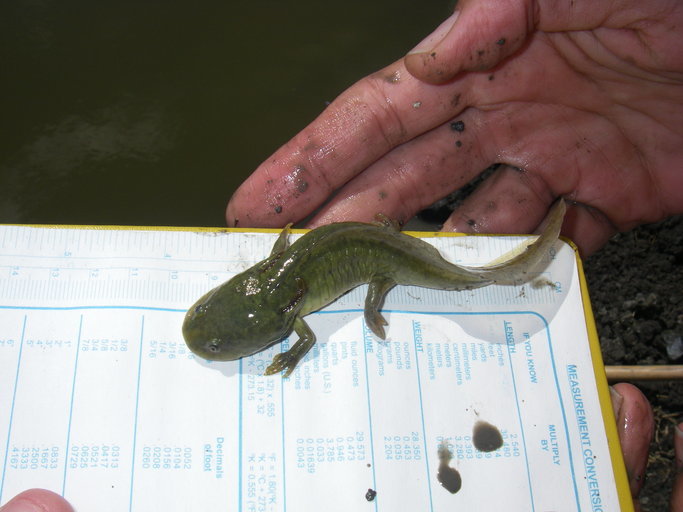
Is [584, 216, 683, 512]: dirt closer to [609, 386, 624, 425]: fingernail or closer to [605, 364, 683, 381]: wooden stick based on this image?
[605, 364, 683, 381]: wooden stick

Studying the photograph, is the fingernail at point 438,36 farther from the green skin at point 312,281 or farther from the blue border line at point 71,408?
the blue border line at point 71,408

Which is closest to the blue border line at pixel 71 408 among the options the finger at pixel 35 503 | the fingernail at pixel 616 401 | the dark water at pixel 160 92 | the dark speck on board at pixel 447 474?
the finger at pixel 35 503

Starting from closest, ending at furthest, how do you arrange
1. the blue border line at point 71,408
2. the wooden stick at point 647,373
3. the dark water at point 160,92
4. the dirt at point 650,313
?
the blue border line at point 71,408, the wooden stick at point 647,373, the dirt at point 650,313, the dark water at point 160,92

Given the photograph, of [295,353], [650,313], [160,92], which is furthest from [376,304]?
[160,92]

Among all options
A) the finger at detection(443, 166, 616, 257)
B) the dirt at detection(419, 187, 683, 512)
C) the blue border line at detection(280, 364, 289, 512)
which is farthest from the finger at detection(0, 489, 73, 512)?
the dirt at detection(419, 187, 683, 512)

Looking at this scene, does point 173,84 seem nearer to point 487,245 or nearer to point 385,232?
point 385,232

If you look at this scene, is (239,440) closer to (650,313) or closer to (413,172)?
(413,172)
